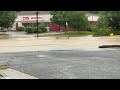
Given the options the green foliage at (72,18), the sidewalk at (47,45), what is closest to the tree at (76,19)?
the green foliage at (72,18)

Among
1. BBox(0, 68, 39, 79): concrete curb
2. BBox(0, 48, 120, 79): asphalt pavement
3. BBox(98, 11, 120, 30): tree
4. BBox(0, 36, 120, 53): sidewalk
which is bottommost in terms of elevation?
BBox(0, 48, 120, 79): asphalt pavement

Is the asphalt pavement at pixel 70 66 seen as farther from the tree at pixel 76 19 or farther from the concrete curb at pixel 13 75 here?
the tree at pixel 76 19

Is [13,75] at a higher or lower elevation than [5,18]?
lower

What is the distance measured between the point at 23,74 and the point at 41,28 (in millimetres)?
51032

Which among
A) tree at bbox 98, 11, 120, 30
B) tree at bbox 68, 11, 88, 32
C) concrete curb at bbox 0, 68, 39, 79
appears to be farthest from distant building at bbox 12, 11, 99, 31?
concrete curb at bbox 0, 68, 39, 79

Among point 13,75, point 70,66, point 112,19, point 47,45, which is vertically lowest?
point 70,66

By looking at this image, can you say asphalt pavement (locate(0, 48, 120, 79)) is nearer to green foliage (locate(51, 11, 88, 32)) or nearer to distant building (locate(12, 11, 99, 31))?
green foliage (locate(51, 11, 88, 32))

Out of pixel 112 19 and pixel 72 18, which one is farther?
pixel 72 18

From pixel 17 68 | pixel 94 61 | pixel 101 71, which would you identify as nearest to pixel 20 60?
pixel 17 68

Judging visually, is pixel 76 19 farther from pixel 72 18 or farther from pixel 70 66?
pixel 70 66

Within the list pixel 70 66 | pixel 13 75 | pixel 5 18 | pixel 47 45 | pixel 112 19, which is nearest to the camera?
pixel 13 75

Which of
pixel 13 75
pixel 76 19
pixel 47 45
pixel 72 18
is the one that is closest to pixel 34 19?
pixel 72 18

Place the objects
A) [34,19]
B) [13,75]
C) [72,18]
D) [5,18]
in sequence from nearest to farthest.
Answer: [13,75] < [72,18] < [5,18] < [34,19]
